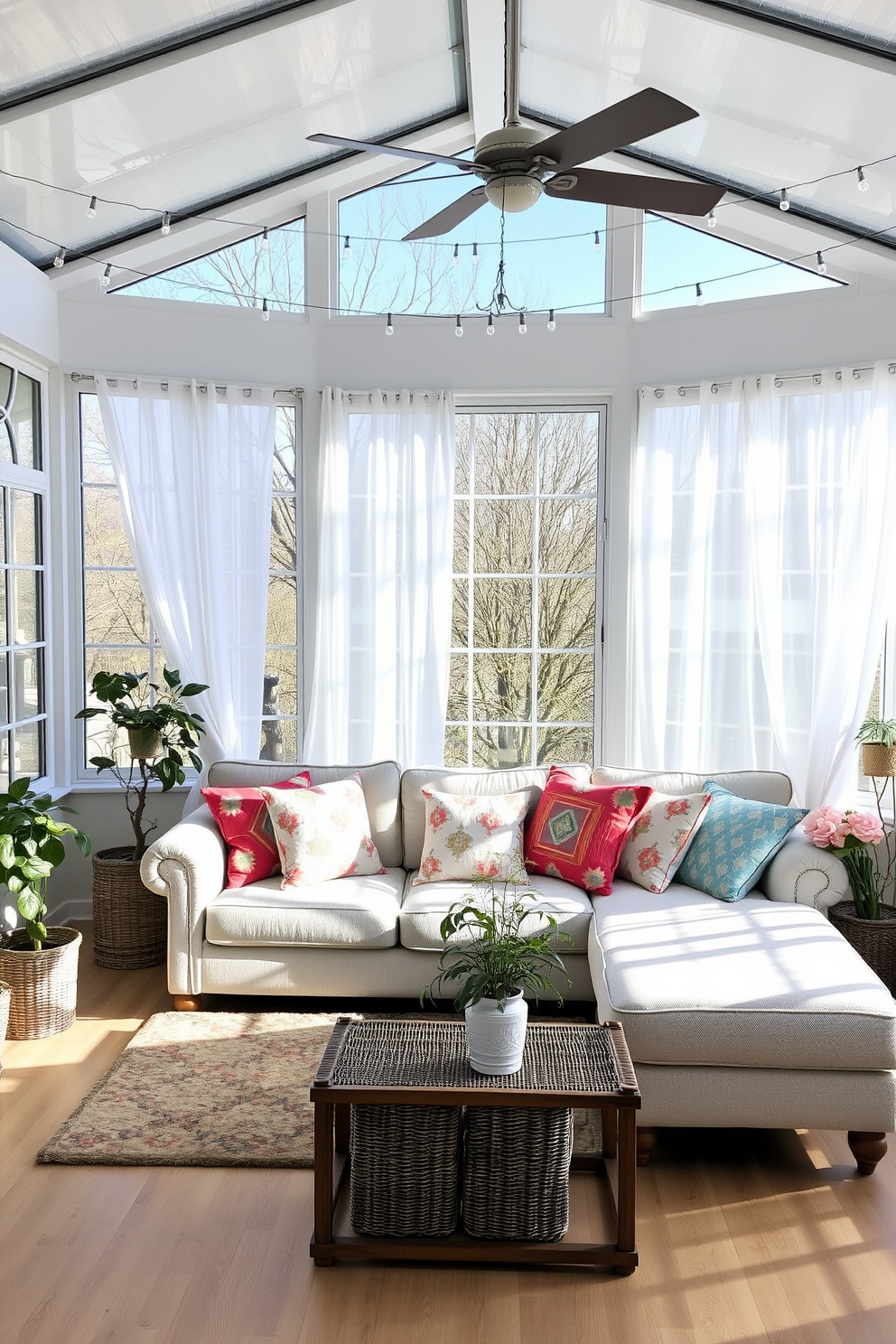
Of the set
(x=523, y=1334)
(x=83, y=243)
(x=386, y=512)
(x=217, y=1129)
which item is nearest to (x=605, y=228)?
(x=386, y=512)

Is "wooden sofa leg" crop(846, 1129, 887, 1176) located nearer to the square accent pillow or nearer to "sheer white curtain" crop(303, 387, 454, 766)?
the square accent pillow

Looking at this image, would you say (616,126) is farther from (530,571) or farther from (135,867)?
(135,867)

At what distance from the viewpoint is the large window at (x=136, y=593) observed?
5195 mm

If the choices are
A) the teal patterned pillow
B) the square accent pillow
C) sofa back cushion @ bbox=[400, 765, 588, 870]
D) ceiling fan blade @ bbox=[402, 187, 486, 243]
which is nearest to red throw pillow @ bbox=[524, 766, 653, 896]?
the square accent pillow

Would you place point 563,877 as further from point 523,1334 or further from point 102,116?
point 102,116

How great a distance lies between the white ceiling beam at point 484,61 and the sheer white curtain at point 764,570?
141cm

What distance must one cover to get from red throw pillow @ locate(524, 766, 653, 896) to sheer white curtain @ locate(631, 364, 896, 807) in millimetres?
830

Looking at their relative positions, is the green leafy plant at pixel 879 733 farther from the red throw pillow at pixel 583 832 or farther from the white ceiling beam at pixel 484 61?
the white ceiling beam at pixel 484 61

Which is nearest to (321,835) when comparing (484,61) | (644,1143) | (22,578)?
(644,1143)

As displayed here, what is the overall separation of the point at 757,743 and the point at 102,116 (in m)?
3.59

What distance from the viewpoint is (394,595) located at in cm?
519

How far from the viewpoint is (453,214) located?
3150 millimetres

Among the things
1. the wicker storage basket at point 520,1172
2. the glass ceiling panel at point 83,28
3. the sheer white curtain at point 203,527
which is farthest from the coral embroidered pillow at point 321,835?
the glass ceiling panel at point 83,28

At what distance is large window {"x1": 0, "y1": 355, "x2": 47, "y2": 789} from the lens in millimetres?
4633
